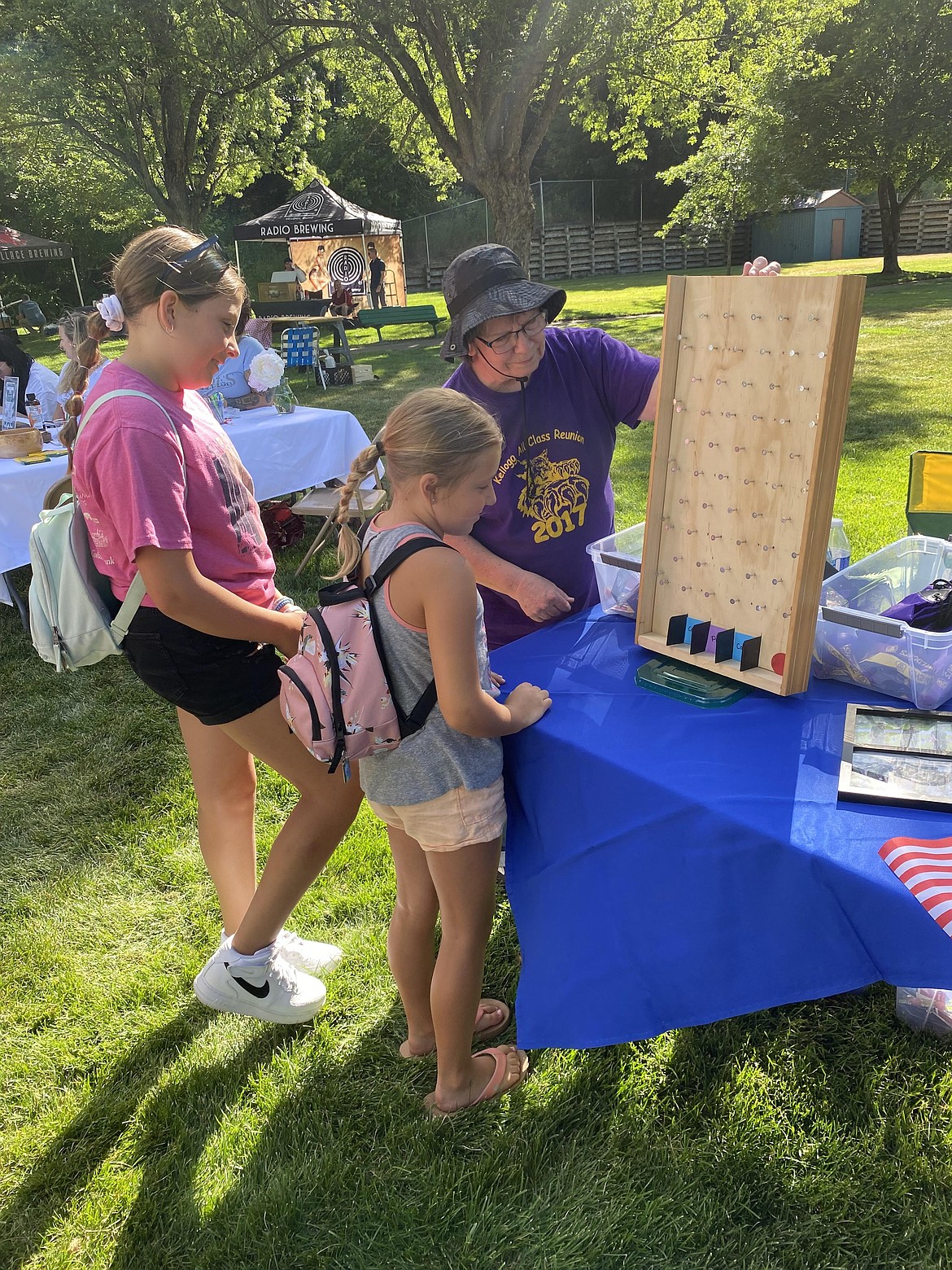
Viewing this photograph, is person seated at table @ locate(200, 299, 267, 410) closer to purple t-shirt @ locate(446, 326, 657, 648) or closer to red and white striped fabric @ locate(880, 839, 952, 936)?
purple t-shirt @ locate(446, 326, 657, 648)

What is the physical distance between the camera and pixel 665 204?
100 ft

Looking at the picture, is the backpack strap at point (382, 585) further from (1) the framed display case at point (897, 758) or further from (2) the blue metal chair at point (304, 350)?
(2) the blue metal chair at point (304, 350)

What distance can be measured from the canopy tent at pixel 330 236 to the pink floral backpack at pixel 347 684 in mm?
17520

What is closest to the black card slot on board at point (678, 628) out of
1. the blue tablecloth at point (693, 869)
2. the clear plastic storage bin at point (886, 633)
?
the blue tablecloth at point (693, 869)

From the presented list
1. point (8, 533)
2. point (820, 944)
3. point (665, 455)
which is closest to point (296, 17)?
point (8, 533)

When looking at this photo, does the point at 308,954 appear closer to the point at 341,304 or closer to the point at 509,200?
the point at 509,200

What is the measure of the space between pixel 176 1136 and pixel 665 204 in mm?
33638

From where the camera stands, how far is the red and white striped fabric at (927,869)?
1073mm

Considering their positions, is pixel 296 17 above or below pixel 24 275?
above

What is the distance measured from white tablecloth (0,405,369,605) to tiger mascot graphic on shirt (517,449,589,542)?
3202 millimetres

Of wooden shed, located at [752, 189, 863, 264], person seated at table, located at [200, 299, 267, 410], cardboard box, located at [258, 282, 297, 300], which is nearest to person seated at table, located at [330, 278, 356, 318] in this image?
cardboard box, located at [258, 282, 297, 300]

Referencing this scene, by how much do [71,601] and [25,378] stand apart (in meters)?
4.77

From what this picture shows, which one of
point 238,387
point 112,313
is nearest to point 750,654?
point 112,313

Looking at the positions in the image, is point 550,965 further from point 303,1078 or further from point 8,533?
point 8,533
